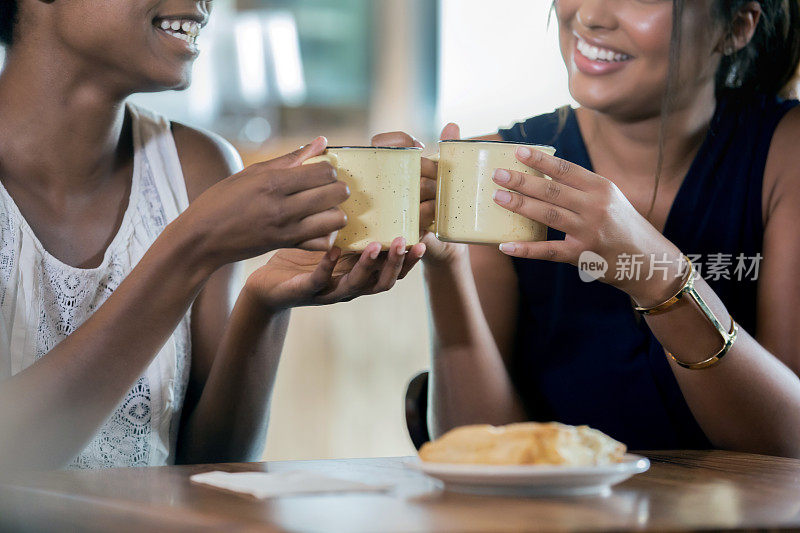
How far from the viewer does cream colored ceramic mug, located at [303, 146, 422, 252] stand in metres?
0.88

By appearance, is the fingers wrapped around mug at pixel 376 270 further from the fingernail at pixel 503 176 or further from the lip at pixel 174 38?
the lip at pixel 174 38

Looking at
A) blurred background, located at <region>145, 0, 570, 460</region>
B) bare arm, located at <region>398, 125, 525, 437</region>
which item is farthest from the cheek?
blurred background, located at <region>145, 0, 570, 460</region>

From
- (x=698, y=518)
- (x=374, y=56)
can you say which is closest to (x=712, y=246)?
(x=698, y=518)

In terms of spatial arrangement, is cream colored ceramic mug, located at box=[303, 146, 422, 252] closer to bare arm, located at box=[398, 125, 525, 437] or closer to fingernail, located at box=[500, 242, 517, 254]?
fingernail, located at box=[500, 242, 517, 254]

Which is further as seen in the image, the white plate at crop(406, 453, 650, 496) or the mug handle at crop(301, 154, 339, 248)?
the mug handle at crop(301, 154, 339, 248)

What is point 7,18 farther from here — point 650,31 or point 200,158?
point 650,31

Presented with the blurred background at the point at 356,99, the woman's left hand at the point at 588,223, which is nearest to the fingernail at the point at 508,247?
the woman's left hand at the point at 588,223

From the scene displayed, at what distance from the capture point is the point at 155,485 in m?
0.77

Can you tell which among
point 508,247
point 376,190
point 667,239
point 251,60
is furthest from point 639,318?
point 251,60

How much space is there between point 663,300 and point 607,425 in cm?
38

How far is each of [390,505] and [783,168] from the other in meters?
0.93

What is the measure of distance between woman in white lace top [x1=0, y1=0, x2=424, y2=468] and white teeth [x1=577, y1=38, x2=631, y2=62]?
0.46 meters

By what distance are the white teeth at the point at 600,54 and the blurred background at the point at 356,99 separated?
1.76 meters

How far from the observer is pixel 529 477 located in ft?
2.14
